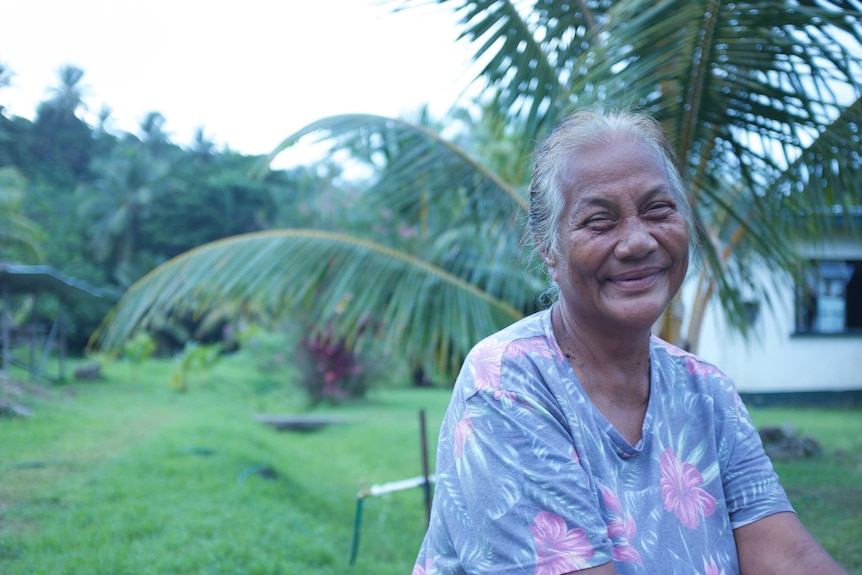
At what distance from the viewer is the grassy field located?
137 inches

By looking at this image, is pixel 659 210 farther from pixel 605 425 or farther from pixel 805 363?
pixel 805 363

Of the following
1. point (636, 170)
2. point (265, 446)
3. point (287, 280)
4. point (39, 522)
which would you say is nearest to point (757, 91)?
point (636, 170)

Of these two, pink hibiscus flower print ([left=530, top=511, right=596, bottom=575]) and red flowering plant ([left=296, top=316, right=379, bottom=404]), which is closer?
pink hibiscus flower print ([left=530, top=511, right=596, bottom=575])

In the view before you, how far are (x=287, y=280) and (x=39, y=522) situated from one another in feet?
5.57

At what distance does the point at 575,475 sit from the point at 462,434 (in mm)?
218

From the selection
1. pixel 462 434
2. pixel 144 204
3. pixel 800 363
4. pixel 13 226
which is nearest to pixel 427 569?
pixel 462 434

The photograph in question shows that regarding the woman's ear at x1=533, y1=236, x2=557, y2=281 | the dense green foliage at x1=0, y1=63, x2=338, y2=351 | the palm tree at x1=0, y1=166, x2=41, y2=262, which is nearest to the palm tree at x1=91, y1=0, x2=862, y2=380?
the woman's ear at x1=533, y1=236, x2=557, y2=281

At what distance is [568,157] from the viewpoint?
1571 mm

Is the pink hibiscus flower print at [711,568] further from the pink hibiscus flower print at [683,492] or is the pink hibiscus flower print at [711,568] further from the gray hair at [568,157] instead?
the gray hair at [568,157]

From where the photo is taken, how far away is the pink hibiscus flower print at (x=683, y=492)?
57.8 inches

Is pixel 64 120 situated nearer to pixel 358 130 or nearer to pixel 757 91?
pixel 358 130

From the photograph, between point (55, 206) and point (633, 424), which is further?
point (55, 206)

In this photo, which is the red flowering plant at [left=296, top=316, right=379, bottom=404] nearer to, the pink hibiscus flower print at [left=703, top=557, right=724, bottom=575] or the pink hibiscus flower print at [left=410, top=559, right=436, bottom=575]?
the pink hibiscus flower print at [left=410, top=559, right=436, bottom=575]

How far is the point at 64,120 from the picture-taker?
53.8 ft
